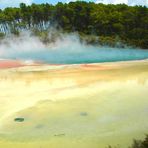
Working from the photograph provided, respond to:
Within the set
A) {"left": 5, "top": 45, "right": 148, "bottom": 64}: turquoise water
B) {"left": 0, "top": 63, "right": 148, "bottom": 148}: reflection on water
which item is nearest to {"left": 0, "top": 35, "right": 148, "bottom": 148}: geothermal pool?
{"left": 0, "top": 63, "right": 148, "bottom": 148}: reflection on water

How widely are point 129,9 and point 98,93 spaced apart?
138 feet

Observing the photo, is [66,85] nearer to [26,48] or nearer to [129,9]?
[26,48]

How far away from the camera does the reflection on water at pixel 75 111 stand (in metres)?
10.6

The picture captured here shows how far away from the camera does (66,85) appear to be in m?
18.3

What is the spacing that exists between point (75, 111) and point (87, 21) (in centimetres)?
4680

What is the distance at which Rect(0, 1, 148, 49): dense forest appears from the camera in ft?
180

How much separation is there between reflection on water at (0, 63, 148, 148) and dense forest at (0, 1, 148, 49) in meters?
35.7

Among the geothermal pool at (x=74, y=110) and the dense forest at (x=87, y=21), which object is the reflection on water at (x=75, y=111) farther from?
the dense forest at (x=87, y=21)

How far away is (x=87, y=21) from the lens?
59.2 meters

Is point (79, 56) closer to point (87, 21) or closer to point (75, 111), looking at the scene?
point (87, 21)

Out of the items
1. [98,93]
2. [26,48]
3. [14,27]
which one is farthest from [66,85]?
[14,27]

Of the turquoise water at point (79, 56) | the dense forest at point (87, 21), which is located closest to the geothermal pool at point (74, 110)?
the turquoise water at point (79, 56)

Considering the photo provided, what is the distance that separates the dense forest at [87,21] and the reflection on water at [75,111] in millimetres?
35652

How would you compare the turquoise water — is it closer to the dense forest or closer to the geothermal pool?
the dense forest
